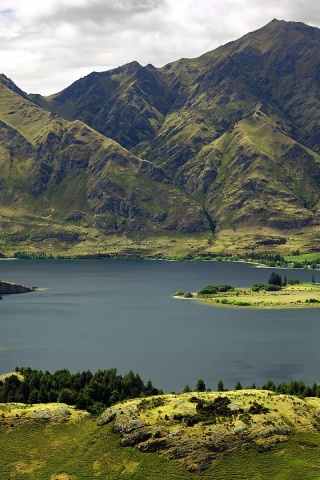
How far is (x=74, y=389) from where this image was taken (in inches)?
6181

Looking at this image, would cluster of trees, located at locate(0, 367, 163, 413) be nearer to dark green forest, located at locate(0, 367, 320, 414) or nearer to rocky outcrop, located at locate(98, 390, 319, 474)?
dark green forest, located at locate(0, 367, 320, 414)

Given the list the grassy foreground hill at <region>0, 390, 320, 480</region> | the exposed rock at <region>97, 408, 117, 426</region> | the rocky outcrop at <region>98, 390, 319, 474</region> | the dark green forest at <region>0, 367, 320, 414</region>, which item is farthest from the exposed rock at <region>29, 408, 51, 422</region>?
the dark green forest at <region>0, 367, 320, 414</region>

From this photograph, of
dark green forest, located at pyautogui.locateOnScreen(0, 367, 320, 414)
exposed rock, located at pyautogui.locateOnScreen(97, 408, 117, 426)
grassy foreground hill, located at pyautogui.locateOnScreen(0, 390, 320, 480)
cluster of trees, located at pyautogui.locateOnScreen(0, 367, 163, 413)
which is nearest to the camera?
grassy foreground hill, located at pyautogui.locateOnScreen(0, 390, 320, 480)

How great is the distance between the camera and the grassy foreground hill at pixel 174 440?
115 metres

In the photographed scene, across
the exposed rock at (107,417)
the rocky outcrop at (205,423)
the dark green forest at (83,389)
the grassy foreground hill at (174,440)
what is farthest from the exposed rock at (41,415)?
the dark green forest at (83,389)

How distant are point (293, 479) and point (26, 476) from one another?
138ft

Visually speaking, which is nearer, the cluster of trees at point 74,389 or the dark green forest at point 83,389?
the cluster of trees at point 74,389

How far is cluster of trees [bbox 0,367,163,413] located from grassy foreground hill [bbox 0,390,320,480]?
48.5ft

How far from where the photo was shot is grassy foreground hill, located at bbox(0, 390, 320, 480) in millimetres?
114562

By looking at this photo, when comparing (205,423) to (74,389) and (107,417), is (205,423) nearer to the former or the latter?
(107,417)

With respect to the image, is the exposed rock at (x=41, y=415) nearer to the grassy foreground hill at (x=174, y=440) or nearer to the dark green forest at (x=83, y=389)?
the grassy foreground hill at (x=174, y=440)

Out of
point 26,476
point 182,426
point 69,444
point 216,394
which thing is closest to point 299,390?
point 216,394

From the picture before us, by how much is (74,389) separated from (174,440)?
43168 mm

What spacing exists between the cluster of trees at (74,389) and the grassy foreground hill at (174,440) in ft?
48.5
